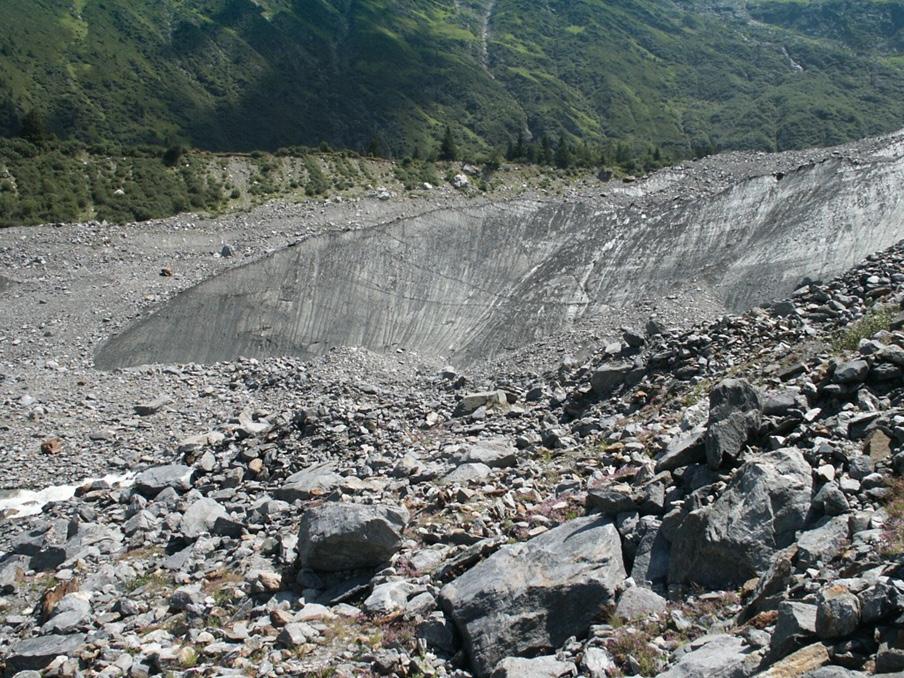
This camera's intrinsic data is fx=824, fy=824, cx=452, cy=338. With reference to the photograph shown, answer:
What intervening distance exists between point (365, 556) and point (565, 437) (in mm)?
4853

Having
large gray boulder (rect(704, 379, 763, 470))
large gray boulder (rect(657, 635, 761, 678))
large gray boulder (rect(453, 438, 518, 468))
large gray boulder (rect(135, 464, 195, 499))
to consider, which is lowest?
large gray boulder (rect(135, 464, 195, 499))

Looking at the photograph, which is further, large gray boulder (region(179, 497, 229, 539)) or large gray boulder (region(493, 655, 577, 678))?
large gray boulder (region(179, 497, 229, 539))

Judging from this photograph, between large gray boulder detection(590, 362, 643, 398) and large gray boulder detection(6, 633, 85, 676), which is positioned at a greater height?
large gray boulder detection(590, 362, 643, 398)

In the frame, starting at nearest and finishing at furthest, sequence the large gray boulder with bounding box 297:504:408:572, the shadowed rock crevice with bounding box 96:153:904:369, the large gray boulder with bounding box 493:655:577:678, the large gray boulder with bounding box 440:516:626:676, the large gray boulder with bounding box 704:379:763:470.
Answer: the large gray boulder with bounding box 493:655:577:678 < the large gray boulder with bounding box 440:516:626:676 < the large gray boulder with bounding box 704:379:763:470 < the large gray boulder with bounding box 297:504:408:572 < the shadowed rock crevice with bounding box 96:153:904:369

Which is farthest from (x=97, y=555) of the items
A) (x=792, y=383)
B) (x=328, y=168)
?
(x=328, y=168)

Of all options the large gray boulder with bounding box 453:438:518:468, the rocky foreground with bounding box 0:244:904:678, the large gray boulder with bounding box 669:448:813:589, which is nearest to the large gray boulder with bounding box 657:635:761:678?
the rocky foreground with bounding box 0:244:904:678

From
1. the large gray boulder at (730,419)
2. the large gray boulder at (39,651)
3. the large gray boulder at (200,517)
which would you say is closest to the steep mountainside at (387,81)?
the large gray boulder at (200,517)

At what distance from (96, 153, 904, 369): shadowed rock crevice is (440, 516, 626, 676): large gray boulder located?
16158 mm

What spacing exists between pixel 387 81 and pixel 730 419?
157960mm

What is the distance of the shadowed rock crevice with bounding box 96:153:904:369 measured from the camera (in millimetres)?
25422

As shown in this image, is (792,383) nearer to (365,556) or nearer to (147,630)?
(365,556)

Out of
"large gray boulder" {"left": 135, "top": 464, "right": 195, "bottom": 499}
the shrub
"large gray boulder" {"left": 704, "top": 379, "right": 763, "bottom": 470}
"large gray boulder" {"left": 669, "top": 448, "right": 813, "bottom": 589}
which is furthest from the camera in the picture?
"large gray boulder" {"left": 135, "top": 464, "right": 195, "bottom": 499}

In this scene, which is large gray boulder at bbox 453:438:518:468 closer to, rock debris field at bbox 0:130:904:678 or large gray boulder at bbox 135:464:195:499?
rock debris field at bbox 0:130:904:678

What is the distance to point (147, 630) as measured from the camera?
10.1 meters
